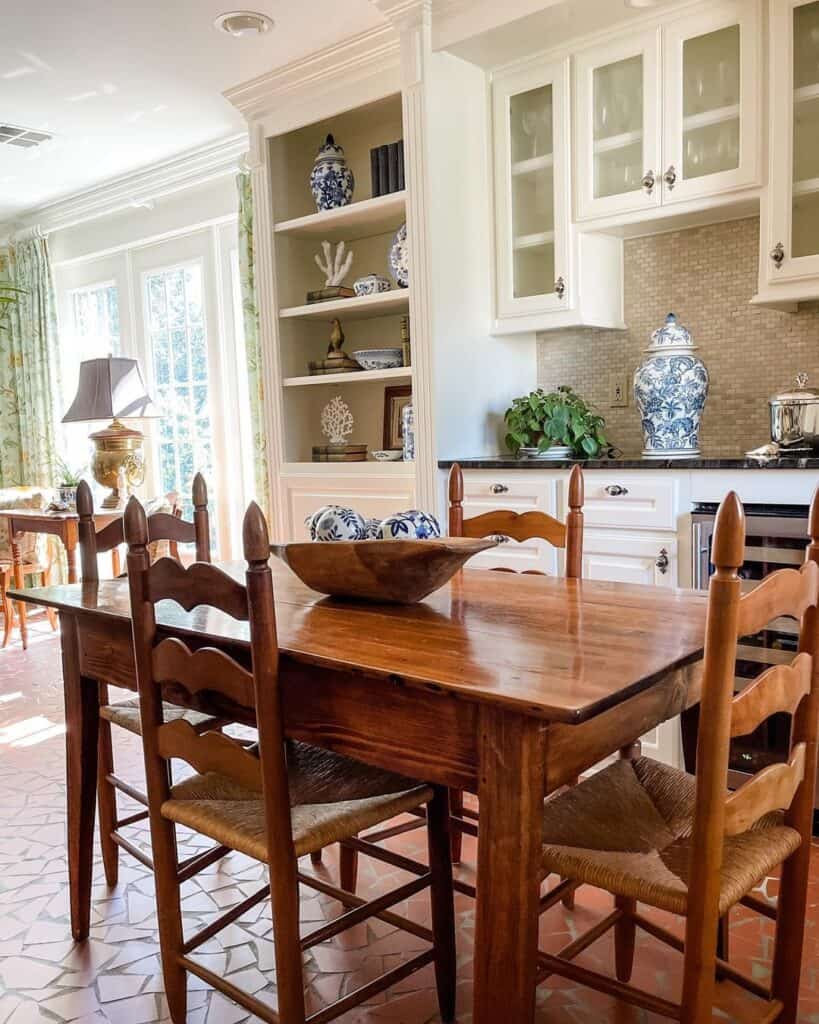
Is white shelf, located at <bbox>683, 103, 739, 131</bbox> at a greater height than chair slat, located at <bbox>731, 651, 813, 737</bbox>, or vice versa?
white shelf, located at <bbox>683, 103, 739, 131</bbox>

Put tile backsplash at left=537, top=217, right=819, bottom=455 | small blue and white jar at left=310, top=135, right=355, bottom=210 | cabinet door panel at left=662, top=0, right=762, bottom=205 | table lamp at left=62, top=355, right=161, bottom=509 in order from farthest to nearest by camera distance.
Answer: table lamp at left=62, top=355, right=161, bottom=509, small blue and white jar at left=310, top=135, right=355, bottom=210, tile backsplash at left=537, top=217, right=819, bottom=455, cabinet door panel at left=662, top=0, right=762, bottom=205

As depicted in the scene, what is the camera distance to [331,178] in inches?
137

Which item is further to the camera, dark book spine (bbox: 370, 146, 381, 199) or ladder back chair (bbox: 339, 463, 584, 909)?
dark book spine (bbox: 370, 146, 381, 199)

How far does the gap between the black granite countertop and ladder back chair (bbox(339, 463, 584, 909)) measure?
1.83 feet

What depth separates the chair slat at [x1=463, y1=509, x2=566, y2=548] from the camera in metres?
2.06

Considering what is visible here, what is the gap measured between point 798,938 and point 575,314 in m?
2.11

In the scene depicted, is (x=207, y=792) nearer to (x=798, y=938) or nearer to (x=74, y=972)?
(x=74, y=972)

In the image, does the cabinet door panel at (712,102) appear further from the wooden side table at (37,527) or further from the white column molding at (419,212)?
the wooden side table at (37,527)

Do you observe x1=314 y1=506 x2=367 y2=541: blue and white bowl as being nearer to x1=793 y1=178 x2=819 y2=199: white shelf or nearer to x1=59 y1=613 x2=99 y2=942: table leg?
x1=59 y1=613 x2=99 y2=942: table leg

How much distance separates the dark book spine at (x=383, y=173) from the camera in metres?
3.29

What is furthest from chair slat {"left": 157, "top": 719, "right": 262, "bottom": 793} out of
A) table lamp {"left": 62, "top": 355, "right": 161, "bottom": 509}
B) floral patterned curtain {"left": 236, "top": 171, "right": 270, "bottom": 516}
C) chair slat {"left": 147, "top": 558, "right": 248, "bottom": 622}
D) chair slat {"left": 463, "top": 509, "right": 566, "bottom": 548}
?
table lamp {"left": 62, "top": 355, "right": 161, "bottom": 509}

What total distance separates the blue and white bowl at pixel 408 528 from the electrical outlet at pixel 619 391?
1816 millimetres

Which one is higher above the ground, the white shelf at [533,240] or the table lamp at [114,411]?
the white shelf at [533,240]

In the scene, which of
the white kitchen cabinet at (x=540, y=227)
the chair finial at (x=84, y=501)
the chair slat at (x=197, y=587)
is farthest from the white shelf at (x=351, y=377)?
the chair slat at (x=197, y=587)
